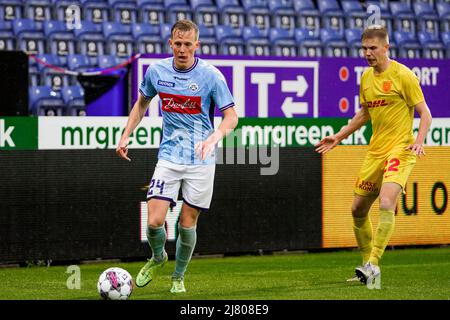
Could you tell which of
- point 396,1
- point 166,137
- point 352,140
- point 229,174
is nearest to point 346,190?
point 352,140

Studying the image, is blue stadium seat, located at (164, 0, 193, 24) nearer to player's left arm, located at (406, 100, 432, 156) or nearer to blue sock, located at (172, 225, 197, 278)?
player's left arm, located at (406, 100, 432, 156)

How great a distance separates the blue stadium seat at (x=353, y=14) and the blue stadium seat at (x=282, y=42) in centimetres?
172

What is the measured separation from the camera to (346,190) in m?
14.1

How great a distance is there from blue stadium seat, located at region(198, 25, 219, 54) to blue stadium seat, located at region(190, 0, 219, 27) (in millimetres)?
124

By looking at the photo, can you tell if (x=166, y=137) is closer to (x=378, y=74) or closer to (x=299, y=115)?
(x=378, y=74)

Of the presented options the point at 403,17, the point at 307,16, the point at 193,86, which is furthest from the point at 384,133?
the point at 403,17

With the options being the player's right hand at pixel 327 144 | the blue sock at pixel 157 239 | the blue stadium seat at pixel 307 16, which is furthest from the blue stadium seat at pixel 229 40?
the blue sock at pixel 157 239

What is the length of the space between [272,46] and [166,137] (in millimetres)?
10647

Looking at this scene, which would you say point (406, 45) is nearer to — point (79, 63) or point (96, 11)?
point (96, 11)

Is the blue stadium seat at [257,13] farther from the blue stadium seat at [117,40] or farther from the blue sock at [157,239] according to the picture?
the blue sock at [157,239]

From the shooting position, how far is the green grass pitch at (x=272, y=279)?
352 inches

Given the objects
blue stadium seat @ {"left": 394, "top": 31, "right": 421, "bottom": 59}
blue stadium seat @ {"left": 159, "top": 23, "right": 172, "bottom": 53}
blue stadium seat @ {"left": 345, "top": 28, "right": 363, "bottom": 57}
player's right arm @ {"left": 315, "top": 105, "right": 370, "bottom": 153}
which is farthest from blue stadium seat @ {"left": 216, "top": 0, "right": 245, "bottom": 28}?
player's right arm @ {"left": 315, "top": 105, "right": 370, "bottom": 153}

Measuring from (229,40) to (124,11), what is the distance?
1884 mm

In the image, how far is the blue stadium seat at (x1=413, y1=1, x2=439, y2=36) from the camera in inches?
857
